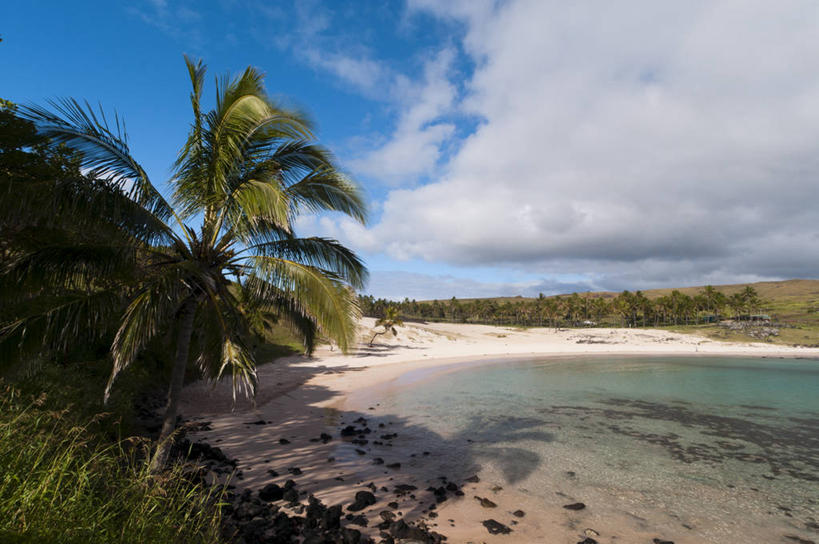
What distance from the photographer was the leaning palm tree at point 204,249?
5484mm

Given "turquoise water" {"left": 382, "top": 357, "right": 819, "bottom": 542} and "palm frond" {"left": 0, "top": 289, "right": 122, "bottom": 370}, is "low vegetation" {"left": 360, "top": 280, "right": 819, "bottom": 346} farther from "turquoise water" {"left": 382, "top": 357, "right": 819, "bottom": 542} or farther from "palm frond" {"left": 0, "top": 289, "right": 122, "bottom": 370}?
"palm frond" {"left": 0, "top": 289, "right": 122, "bottom": 370}

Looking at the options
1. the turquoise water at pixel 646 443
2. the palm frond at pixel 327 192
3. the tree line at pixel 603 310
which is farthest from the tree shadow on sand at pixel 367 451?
the tree line at pixel 603 310

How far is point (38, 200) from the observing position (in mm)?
4848

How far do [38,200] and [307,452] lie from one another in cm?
902

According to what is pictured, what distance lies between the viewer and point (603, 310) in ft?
388

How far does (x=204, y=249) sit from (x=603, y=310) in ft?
427

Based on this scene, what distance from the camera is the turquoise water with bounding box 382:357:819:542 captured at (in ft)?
29.2

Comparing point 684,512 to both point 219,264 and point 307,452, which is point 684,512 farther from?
point 219,264

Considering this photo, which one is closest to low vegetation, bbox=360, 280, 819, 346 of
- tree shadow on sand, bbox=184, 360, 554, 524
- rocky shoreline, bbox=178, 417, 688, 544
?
tree shadow on sand, bbox=184, 360, 554, 524

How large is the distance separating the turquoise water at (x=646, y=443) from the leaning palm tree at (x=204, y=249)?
7360 millimetres

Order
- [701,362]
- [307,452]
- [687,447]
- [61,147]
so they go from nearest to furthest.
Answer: [61,147] → [307,452] → [687,447] → [701,362]

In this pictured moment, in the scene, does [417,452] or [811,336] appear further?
[811,336]

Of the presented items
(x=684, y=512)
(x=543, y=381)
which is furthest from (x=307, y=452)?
(x=543, y=381)

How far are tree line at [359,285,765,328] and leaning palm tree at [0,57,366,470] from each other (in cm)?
8858
